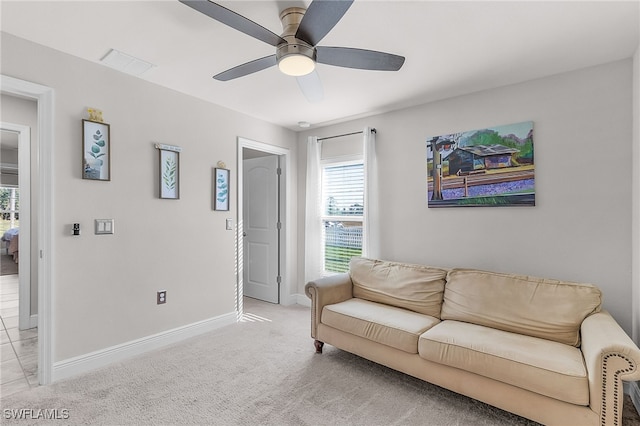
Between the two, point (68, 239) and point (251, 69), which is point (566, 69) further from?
point (68, 239)

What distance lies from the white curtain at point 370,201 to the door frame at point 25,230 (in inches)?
145

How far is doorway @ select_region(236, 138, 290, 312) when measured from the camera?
14.5ft

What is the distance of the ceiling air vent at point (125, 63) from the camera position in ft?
7.76

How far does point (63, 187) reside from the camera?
238 centimetres

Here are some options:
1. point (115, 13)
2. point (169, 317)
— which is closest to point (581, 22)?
point (115, 13)

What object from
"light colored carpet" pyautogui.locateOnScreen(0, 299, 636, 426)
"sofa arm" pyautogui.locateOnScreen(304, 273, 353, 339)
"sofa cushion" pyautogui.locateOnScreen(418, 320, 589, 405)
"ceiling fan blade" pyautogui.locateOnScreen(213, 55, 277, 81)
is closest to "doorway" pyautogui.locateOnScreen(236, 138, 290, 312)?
"sofa arm" pyautogui.locateOnScreen(304, 273, 353, 339)

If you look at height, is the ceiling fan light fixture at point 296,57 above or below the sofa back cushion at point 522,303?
above

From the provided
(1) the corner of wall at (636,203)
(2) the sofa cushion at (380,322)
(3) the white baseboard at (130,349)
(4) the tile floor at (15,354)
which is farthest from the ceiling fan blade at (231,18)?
(4) the tile floor at (15,354)

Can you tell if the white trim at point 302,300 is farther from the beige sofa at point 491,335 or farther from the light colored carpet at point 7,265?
the light colored carpet at point 7,265

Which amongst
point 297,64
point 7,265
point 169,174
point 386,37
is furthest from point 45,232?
point 7,265

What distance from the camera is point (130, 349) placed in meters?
2.75

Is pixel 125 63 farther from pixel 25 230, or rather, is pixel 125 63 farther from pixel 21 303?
pixel 21 303

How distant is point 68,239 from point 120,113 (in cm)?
113

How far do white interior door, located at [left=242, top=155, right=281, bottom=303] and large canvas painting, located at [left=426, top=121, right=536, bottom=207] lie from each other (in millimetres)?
2229
